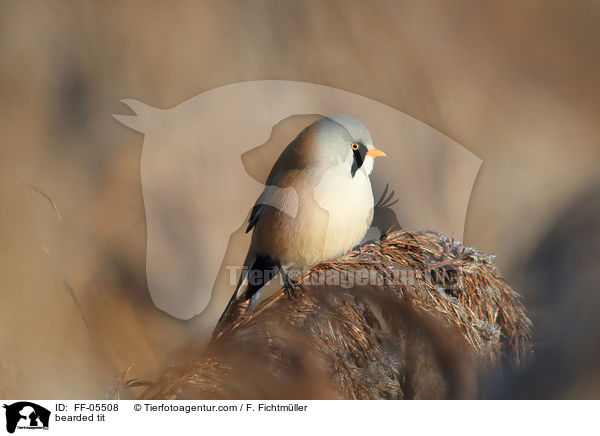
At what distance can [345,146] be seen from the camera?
1.15 metres

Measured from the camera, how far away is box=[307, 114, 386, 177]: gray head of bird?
114 cm

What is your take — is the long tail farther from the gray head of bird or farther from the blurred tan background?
the blurred tan background

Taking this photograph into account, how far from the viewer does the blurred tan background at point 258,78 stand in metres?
1.69

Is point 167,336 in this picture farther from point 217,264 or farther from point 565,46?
point 565,46

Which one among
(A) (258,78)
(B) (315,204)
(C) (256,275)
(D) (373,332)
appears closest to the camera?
(D) (373,332)

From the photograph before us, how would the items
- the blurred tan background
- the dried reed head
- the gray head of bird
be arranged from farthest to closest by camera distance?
the blurred tan background → the gray head of bird → the dried reed head

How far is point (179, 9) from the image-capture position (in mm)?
1881

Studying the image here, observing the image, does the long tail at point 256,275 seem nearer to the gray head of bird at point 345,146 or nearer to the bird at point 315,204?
the bird at point 315,204

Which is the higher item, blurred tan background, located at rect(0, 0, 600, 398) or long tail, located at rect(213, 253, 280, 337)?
blurred tan background, located at rect(0, 0, 600, 398)

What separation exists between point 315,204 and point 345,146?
162 millimetres
